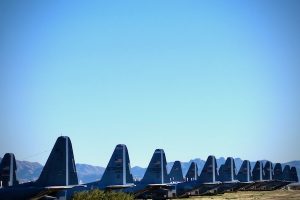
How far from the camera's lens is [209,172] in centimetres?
7769

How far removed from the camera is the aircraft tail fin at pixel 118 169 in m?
51.7

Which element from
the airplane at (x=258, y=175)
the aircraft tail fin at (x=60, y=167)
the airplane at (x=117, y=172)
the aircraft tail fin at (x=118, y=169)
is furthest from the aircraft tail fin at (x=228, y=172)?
the aircraft tail fin at (x=60, y=167)

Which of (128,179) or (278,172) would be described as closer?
(128,179)

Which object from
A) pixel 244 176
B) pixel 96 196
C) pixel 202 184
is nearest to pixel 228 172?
pixel 244 176

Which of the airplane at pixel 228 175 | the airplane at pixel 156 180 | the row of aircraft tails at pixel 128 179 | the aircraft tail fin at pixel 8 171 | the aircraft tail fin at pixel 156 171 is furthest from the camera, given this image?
the airplane at pixel 228 175

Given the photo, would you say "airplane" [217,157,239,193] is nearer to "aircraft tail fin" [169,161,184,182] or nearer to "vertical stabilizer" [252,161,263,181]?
"aircraft tail fin" [169,161,184,182]

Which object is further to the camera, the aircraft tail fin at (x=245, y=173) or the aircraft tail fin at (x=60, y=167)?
the aircraft tail fin at (x=245, y=173)

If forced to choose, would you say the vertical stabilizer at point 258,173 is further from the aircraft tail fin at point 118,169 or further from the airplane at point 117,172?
the aircraft tail fin at point 118,169

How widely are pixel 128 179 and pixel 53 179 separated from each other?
18.4 meters

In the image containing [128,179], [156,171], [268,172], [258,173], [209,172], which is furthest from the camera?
[268,172]

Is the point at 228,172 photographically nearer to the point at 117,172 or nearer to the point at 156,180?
the point at 156,180

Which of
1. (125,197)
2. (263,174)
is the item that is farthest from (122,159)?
(263,174)

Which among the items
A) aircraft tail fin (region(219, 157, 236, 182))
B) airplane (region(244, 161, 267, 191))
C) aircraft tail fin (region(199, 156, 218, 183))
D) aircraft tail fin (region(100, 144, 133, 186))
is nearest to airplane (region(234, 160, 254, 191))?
A: airplane (region(244, 161, 267, 191))

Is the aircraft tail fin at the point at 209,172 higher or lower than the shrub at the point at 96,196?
higher
